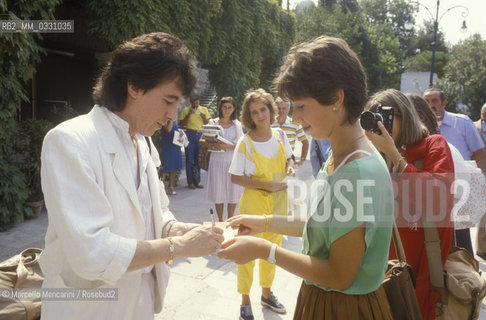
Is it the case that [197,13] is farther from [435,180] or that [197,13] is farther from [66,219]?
[66,219]

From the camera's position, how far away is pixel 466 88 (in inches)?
957

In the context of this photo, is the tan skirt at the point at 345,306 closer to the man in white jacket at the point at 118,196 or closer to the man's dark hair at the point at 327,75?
the man in white jacket at the point at 118,196

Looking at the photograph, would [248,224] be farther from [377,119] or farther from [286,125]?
[286,125]

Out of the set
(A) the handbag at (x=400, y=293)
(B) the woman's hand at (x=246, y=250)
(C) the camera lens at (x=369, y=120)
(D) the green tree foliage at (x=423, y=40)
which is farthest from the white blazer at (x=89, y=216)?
(D) the green tree foliage at (x=423, y=40)

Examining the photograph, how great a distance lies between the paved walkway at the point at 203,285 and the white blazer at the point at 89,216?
81.2 inches

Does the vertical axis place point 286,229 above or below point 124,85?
below

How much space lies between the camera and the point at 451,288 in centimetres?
227

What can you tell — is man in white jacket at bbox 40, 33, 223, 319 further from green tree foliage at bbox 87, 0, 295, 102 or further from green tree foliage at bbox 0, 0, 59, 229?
green tree foliage at bbox 87, 0, 295, 102

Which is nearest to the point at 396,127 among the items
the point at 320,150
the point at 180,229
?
the point at 180,229

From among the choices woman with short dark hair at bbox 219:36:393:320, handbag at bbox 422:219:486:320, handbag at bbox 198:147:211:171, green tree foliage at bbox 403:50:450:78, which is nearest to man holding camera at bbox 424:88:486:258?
handbag at bbox 422:219:486:320

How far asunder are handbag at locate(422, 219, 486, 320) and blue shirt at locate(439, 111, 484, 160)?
9.10 ft

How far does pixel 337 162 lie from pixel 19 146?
18.0 feet

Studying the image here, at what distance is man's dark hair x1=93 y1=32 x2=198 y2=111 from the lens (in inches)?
63.5

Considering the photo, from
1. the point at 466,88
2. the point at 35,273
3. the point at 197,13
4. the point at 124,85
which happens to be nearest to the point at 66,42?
the point at 197,13
